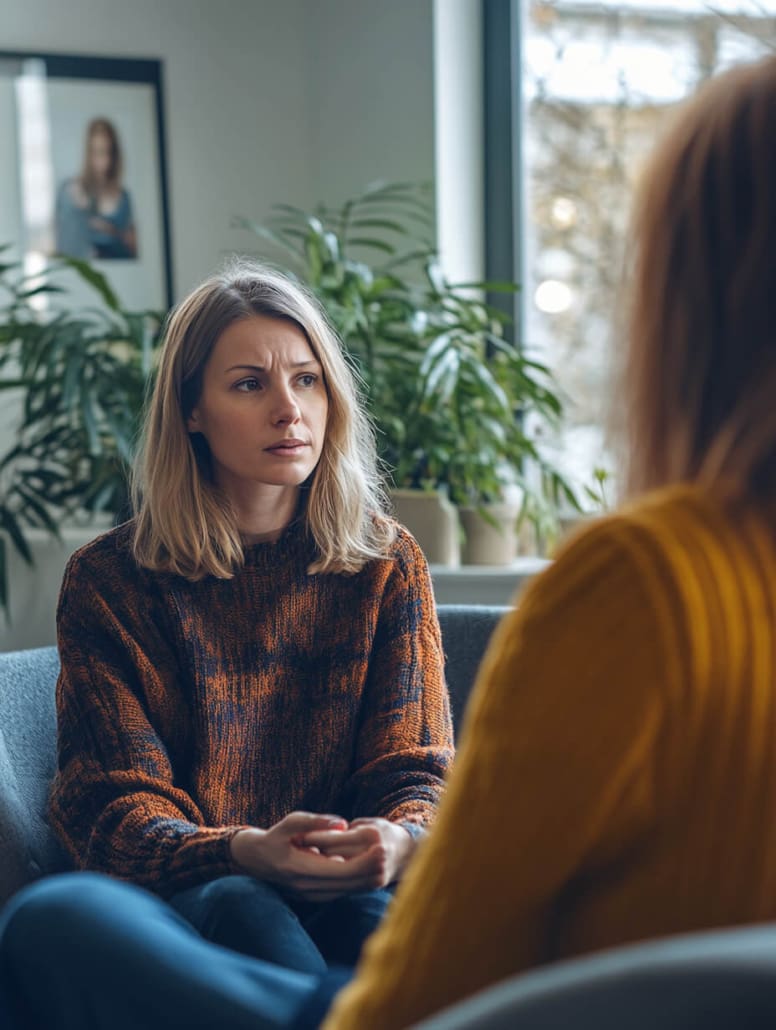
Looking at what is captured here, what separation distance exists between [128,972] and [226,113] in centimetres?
285

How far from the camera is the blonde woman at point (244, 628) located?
143cm

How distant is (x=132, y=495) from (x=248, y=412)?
21 cm

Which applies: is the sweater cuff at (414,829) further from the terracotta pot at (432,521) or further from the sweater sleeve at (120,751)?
the terracotta pot at (432,521)

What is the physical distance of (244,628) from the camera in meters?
1.54

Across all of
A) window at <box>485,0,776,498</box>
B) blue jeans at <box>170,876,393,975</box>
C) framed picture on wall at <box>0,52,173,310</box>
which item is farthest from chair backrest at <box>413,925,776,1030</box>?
framed picture on wall at <box>0,52,173,310</box>

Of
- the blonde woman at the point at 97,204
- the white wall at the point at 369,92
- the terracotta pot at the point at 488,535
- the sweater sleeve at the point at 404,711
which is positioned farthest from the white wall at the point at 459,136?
the sweater sleeve at the point at 404,711

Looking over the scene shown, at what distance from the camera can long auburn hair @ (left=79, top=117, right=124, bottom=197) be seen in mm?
3246

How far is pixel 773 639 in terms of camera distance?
1.98 feet

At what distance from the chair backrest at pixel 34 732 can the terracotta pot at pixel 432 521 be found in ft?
2.29

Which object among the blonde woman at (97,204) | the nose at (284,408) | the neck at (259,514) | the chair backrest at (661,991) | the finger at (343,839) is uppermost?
the blonde woman at (97,204)

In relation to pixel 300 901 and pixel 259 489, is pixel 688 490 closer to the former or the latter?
pixel 300 901

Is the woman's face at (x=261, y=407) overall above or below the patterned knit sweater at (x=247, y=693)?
above

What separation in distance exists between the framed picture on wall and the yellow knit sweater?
279 centimetres

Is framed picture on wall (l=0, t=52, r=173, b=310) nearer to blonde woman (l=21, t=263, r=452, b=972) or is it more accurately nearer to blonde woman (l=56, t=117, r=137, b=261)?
blonde woman (l=56, t=117, r=137, b=261)
